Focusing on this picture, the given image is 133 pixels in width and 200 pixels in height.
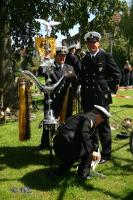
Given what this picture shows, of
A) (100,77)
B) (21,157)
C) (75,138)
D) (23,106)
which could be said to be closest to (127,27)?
(21,157)

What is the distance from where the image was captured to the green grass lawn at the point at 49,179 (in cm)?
651

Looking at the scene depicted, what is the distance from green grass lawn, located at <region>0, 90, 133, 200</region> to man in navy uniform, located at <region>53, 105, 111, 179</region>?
290 millimetres

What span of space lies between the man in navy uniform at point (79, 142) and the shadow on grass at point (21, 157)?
1.14 m

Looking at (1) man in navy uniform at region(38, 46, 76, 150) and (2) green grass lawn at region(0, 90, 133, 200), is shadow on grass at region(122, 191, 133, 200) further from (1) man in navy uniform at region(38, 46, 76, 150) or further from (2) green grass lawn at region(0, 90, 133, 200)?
(1) man in navy uniform at region(38, 46, 76, 150)

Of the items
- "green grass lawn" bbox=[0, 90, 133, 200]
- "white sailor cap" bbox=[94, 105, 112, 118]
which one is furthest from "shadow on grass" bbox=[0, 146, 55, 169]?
"white sailor cap" bbox=[94, 105, 112, 118]

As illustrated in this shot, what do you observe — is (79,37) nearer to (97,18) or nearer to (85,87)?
(97,18)

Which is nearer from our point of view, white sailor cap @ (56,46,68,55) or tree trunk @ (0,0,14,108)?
white sailor cap @ (56,46,68,55)

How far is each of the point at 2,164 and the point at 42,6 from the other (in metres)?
7.52

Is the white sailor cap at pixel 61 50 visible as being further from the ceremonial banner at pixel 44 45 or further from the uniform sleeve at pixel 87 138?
the uniform sleeve at pixel 87 138

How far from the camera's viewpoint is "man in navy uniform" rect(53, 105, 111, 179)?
6.75m

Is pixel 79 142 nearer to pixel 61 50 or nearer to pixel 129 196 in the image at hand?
pixel 129 196

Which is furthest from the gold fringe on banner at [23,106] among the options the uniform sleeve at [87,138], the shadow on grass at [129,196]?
the shadow on grass at [129,196]

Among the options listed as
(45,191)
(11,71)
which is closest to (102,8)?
(11,71)

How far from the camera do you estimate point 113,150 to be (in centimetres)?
894
